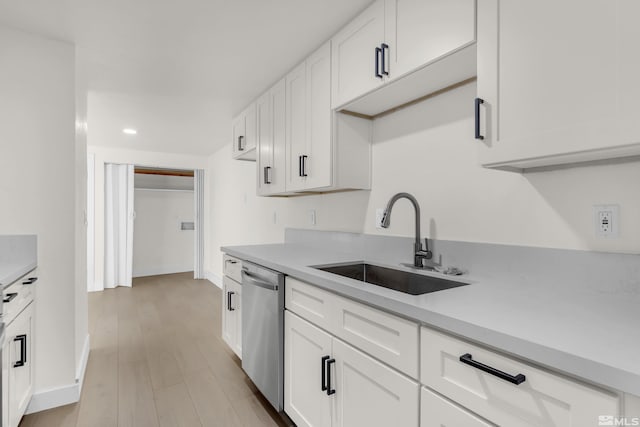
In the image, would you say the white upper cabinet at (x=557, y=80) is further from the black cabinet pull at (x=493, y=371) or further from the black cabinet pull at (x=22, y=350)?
the black cabinet pull at (x=22, y=350)

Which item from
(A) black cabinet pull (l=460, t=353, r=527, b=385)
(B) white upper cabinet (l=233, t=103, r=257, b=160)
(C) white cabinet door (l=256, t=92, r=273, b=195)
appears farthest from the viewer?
(B) white upper cabinet (l=233, t=103, r=257, b=160)

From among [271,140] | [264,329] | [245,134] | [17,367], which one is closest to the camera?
[17,367]

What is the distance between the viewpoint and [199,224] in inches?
229

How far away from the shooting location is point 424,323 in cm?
97

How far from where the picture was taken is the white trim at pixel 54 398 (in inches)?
77.2

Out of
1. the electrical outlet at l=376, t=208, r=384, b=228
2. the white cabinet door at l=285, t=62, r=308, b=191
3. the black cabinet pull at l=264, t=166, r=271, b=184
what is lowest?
the electrical outlet at l=376, t=208, r=384, b=228

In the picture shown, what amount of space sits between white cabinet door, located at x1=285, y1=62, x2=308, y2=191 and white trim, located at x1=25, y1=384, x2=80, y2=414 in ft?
6.30

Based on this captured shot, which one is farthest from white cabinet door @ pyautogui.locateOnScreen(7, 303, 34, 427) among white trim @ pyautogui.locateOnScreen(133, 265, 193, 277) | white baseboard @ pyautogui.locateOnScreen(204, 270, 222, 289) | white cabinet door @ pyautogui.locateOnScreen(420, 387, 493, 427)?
white trim @ pyautogui.locateOnScreen(133, 265, 193, 277)

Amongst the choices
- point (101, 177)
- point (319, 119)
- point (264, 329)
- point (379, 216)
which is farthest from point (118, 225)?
point (379, 216)

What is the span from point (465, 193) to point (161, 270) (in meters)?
6.09

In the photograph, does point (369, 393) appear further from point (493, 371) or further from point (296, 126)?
point (296, 126)

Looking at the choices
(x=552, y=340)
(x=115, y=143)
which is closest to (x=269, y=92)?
(x=552, y=340)

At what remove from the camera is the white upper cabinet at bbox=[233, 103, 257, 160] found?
3025 mm

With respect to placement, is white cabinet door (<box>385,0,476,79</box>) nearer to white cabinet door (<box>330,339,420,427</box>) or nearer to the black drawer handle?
white cabinet door (<box>330,339,420,427</box>)
